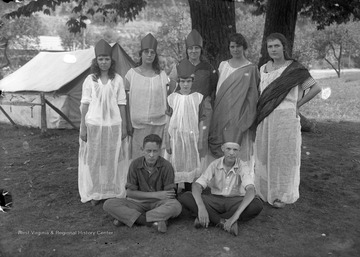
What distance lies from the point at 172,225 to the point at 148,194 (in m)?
0.36

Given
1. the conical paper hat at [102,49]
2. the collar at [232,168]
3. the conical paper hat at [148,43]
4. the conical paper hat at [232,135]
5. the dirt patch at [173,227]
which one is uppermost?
the conical paper hat at [148,43]

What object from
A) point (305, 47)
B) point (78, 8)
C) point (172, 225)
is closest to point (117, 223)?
point (172, 225)

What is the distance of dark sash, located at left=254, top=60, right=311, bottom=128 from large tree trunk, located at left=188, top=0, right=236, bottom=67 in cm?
239

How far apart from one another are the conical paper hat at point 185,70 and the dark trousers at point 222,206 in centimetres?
113

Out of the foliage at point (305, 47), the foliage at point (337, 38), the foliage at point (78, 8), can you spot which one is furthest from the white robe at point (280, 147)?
the foliage at point (337, 38)

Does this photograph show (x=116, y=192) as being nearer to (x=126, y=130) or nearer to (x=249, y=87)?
(x=126, y=130)

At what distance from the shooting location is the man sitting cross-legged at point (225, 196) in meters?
3.96

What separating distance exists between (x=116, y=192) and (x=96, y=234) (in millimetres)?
791

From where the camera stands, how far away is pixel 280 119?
448 cm

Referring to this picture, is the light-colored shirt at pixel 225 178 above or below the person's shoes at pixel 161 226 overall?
above

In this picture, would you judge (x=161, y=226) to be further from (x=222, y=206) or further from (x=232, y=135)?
(x=232, y=135)

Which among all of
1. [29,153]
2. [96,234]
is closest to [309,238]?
[96,234]

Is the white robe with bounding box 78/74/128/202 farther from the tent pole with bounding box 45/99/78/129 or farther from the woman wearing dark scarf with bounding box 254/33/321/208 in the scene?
the tent pole with bounding box 45/99/78/129

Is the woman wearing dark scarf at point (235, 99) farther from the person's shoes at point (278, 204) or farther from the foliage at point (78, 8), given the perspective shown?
the foliage at point (78, 8)
